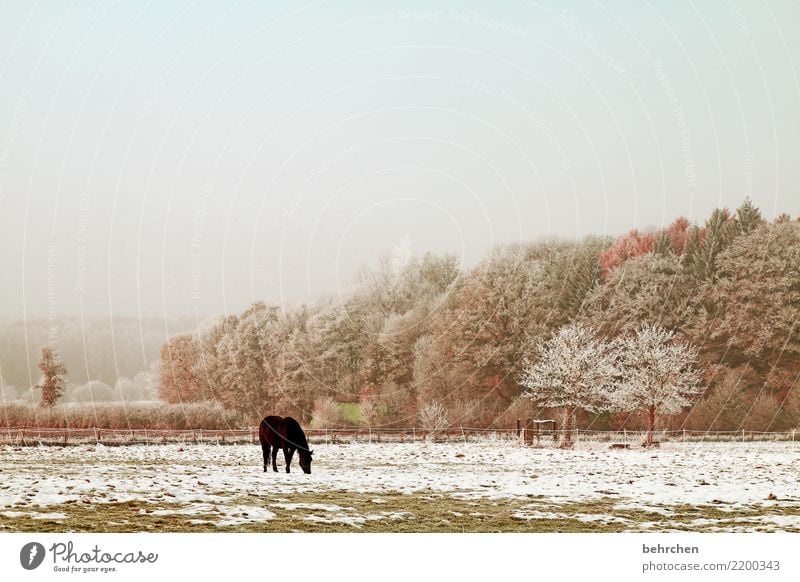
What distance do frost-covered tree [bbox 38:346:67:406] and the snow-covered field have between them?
31.3 feet

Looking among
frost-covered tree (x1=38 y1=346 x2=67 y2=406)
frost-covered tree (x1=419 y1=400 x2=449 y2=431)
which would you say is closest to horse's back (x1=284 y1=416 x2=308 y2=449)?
frost-covered tree (x1=419 y1=400 x2=449 y2=431)

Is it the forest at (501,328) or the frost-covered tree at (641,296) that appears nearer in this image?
the forest at (501,328)

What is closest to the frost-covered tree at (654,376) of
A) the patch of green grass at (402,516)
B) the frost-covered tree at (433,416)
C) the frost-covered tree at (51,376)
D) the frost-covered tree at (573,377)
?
the frost-covered tree at (573,377)

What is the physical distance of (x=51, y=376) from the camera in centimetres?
3922

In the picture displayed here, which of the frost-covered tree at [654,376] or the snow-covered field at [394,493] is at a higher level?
A: the frost-covered tree at [654,376]

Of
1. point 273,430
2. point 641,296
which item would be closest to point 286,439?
point 273,430

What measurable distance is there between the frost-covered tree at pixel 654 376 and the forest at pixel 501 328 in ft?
3.58

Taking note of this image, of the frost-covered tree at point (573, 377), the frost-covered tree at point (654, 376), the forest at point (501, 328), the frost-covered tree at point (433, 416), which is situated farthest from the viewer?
the forest at point (501, 328)

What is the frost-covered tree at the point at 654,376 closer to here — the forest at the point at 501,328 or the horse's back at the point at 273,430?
the forest at the point at 501,328

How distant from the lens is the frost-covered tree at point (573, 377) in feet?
125

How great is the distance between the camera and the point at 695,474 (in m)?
24.2

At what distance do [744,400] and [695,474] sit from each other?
60.4 feet

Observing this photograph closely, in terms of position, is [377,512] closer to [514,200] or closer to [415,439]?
[415,439]
